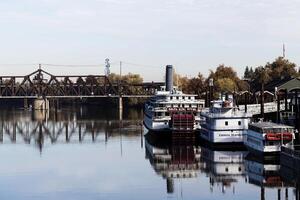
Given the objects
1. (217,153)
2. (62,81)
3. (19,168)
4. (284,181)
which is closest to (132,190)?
(284,181)

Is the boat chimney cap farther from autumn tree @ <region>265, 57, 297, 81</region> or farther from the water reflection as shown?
autumn tree @ <region>265, 57, 297, 81</region>

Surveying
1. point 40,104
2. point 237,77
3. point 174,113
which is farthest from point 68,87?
point 174,113

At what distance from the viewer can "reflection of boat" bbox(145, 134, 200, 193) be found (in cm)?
4850

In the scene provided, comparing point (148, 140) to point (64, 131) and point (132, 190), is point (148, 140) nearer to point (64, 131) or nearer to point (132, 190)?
point (64, 131)

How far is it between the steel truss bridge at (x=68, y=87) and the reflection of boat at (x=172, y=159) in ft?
325

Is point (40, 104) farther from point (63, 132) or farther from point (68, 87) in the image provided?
point (63, 132)

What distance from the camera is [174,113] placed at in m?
70.4

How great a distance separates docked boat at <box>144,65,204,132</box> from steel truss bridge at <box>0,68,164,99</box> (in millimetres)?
91549

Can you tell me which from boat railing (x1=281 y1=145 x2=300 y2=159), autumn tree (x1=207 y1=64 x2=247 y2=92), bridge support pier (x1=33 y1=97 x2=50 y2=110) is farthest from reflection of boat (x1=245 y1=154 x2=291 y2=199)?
bridge support pier (x1=33 y1=97 x2=50 y2=110)

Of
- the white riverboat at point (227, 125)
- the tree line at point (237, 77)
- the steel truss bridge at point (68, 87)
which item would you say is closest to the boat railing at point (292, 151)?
the white riverboat at point (227, 125)

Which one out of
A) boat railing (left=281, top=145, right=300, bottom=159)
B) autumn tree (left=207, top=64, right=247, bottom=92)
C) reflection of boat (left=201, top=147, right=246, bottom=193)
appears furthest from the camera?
autumn tree (left=207, top=64, right=247, bottom=92)

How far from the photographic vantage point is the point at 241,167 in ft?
163

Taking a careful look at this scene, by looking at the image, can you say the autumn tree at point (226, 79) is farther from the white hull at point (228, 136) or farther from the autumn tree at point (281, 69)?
the white hull at point (228, 136)

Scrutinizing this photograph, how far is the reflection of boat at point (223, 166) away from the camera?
147ft
